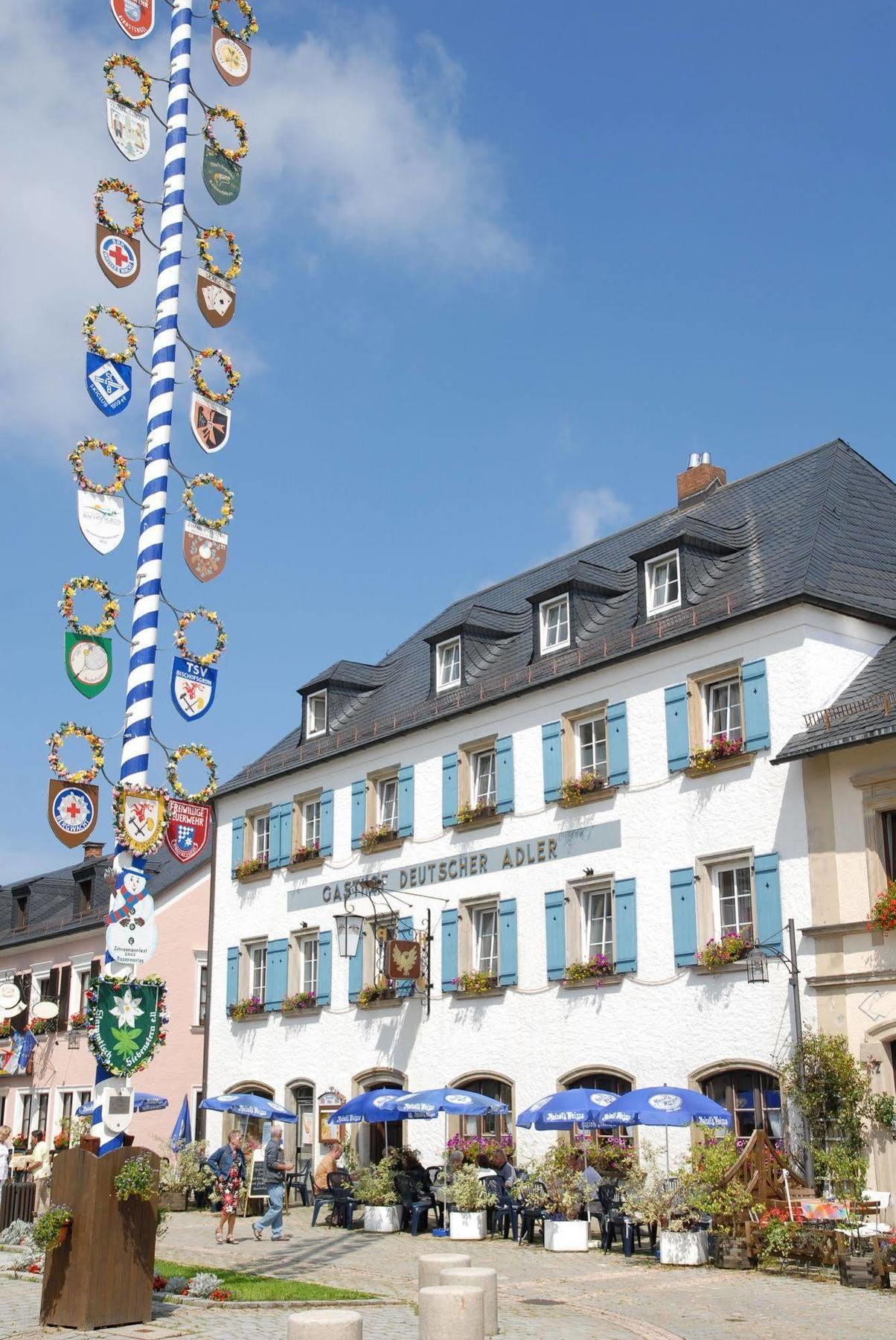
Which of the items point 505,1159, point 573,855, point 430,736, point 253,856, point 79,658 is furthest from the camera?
point 253,856

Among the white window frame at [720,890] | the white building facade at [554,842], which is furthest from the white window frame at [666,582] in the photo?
the white window frame at [720,890]

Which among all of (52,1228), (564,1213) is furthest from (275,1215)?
(52,1228)

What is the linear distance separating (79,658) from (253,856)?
1895 centimetres

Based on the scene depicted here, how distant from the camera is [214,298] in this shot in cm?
1612

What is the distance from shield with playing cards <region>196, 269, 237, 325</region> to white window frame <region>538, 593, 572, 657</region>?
1156 cm

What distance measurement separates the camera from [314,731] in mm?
32969

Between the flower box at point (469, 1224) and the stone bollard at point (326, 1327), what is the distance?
1153 cm

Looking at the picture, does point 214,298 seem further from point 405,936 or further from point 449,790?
point 405,936

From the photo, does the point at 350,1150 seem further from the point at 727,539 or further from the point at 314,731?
the point at 727,539

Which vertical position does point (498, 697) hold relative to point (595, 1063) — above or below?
above

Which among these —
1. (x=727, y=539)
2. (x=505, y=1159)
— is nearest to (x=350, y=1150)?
(x=505, y=1159)

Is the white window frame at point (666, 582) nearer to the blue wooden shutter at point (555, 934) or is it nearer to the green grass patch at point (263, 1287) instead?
the blue wooden shutter at point (555, 934)

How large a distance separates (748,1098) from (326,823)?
12.3m

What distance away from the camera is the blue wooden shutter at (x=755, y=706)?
21406 mm
